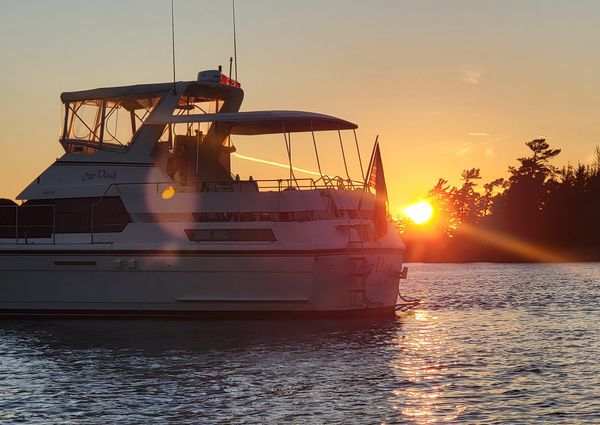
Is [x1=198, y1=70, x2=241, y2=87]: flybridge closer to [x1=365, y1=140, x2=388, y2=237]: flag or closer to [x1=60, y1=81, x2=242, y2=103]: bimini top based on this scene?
[x1=60, y1=81, x2=242, y2=103]: bimini top

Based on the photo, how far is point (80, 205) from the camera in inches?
1096

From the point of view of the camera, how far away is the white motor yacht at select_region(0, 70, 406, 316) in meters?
25.2

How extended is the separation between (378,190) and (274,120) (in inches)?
150

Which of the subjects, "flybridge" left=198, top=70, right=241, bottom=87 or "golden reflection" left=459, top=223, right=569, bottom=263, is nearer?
"flybridge" left=198, top=70, right=241, bottom=87

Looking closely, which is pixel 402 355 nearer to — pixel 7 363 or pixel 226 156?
pixel 7 363

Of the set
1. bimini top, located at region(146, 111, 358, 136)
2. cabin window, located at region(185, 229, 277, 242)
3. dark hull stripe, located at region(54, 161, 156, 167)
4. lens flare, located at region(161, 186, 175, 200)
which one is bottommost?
cabin window, located at region(185, 229, 277, 242)

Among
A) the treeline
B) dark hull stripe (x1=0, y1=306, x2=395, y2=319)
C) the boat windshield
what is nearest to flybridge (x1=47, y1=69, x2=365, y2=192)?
the boat windshield

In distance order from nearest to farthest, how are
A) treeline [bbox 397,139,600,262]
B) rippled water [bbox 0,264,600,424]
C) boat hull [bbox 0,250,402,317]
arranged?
rippled water [bbox 0,264,600,424] < boat hull [bbox 0,250,402,317] < treeline [bbox 397,139,600,262]

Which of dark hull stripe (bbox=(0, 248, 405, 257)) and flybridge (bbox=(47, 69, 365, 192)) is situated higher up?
flybridge (bbox=(47, 69, 365, 192))

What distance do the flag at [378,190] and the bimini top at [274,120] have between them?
1314 mm

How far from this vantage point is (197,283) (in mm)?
25688

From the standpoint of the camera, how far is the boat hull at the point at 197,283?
25.1 meters

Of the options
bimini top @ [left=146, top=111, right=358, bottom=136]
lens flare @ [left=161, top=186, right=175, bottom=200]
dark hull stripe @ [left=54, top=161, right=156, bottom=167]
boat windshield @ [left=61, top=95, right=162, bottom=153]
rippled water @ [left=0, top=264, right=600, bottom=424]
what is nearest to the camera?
rippled water @ [left=0, top=264, right=600, bottom=424]

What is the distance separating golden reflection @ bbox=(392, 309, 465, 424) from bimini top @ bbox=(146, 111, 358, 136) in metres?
6.62
